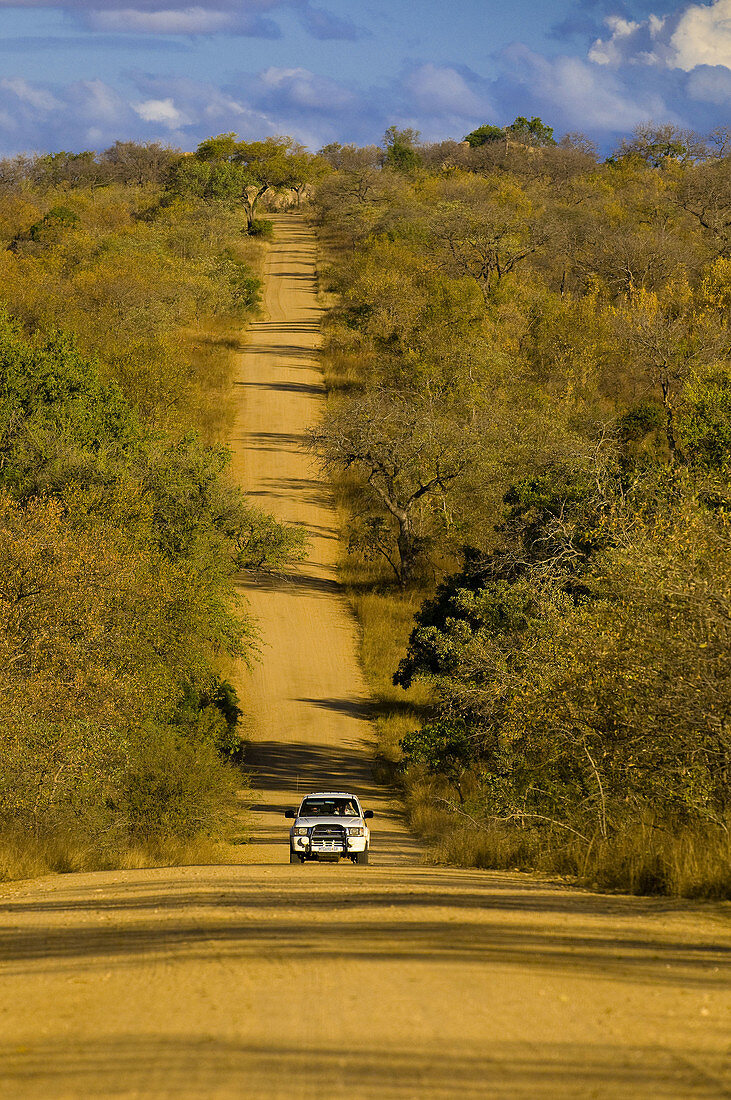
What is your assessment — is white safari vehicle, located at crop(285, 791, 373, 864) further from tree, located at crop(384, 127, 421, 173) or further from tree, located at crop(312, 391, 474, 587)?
tree, located at crop(384, 127, 421, 173)

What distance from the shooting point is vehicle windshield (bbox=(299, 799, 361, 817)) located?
15.4 m

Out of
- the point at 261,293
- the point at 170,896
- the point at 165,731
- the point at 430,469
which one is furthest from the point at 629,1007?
the point at 261,293

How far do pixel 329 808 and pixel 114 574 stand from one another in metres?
5.55

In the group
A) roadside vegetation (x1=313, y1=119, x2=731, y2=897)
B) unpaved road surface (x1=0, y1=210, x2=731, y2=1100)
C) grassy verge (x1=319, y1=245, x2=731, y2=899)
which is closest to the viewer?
unpaved road surface (x1=0, y1=210, x2=731, y2=1100)

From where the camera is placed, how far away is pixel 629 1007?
17.5 feet

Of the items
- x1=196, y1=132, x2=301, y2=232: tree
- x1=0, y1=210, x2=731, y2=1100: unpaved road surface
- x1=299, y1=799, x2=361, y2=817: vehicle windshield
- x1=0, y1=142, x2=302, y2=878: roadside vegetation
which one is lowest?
x1=299, y1=799, x2=361, y2=817: vehicle windshield

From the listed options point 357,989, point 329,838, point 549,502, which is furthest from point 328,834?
point 549,502

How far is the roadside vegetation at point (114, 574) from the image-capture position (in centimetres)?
1462

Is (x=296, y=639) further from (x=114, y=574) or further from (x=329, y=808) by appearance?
(x=329, y=808)

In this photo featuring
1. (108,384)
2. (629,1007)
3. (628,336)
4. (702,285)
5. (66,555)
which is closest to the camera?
(629,1007)

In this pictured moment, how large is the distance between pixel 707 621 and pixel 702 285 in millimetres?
41723

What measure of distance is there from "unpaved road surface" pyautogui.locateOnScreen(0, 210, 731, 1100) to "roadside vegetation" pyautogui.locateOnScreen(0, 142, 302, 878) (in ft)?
13.3

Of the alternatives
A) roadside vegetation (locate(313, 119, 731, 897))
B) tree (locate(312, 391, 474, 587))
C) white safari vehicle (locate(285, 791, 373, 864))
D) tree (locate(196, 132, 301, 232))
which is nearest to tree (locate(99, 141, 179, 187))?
tree (locate(196, 132, 301, 232))

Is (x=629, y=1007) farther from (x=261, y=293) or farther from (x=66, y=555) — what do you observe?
(x=261, y=293)
